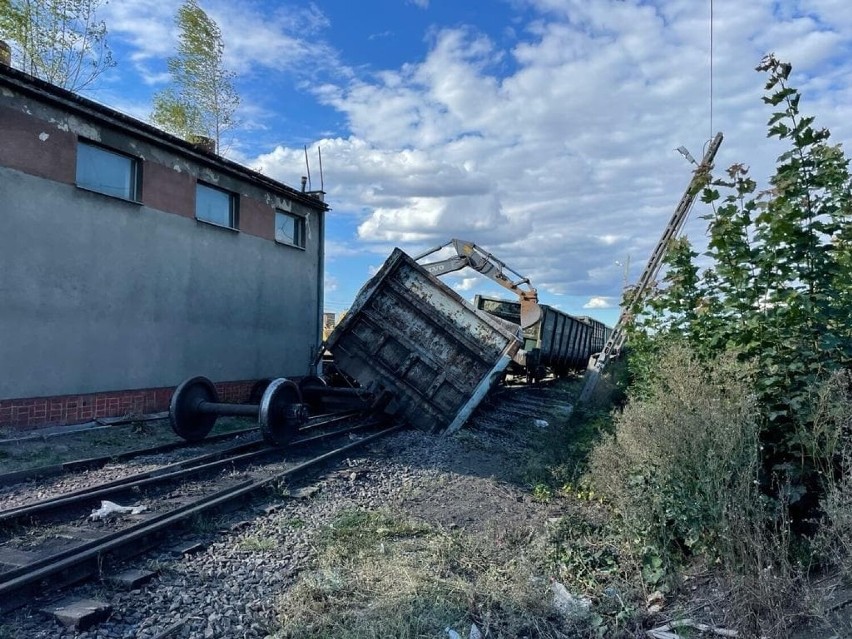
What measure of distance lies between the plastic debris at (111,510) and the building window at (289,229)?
32.2 feet

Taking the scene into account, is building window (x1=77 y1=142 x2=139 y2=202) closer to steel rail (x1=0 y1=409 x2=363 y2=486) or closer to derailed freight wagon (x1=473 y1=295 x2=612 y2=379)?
steel rail (x1=0 y1=409 x2=363 y2=486)

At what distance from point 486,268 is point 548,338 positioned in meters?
3.22

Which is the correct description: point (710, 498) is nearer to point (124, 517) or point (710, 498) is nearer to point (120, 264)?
point (124, 517)

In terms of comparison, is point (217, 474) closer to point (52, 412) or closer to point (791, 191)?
point (52, 412)

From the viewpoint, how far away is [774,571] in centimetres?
365

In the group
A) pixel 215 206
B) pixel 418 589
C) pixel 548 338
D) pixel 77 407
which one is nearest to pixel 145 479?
pixel 418 589

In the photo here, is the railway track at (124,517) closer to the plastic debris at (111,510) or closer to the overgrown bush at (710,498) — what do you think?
the plastic debris at (111,510)

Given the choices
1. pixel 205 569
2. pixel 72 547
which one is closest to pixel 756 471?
pixel 205 569

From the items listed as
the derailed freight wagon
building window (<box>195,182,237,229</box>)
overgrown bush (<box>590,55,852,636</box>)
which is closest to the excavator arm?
the derailed freight wagon

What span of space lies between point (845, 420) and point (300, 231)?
13.8m

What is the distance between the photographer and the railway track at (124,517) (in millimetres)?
4021

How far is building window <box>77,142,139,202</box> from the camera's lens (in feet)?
32.6

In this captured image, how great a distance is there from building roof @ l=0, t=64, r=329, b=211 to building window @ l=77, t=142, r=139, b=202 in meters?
0.52

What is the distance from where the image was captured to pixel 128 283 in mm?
10648
